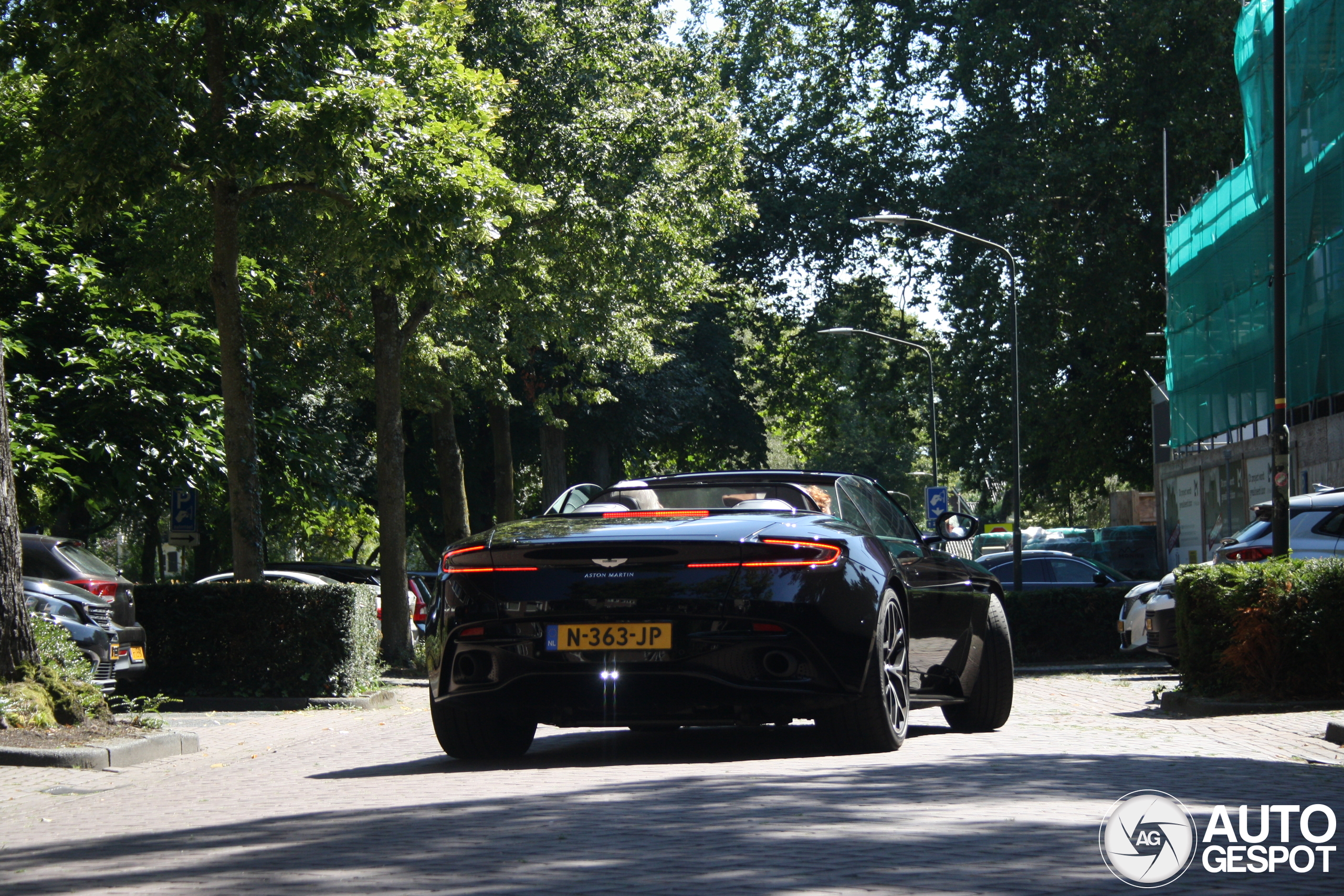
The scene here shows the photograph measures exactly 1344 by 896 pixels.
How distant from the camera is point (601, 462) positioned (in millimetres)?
38188

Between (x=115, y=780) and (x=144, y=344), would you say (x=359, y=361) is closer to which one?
(x=144, y=344)

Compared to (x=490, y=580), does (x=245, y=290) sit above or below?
above

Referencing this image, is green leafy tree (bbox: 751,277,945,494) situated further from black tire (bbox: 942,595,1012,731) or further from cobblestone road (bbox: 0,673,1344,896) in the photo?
cobblestone road (bbox: 0,673,1344,896)

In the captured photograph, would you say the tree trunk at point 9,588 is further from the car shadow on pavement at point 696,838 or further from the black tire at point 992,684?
the black tire at point 992,684

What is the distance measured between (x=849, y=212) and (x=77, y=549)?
28725mm

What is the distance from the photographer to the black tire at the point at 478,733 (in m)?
7.82

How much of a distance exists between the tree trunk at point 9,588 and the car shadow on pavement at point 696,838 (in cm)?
416

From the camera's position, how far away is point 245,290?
910 inches

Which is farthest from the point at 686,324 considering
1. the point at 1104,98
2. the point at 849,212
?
the point at 1104,98

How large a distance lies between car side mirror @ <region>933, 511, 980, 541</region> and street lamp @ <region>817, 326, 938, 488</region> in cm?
2929

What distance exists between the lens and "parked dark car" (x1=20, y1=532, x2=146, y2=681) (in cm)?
1385

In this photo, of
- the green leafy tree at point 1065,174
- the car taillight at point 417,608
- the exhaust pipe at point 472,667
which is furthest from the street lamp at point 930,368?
the exhaust pipe at point 472,667

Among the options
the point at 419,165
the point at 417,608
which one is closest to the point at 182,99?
the point at 419,165

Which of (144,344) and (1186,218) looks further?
(1186,218)
